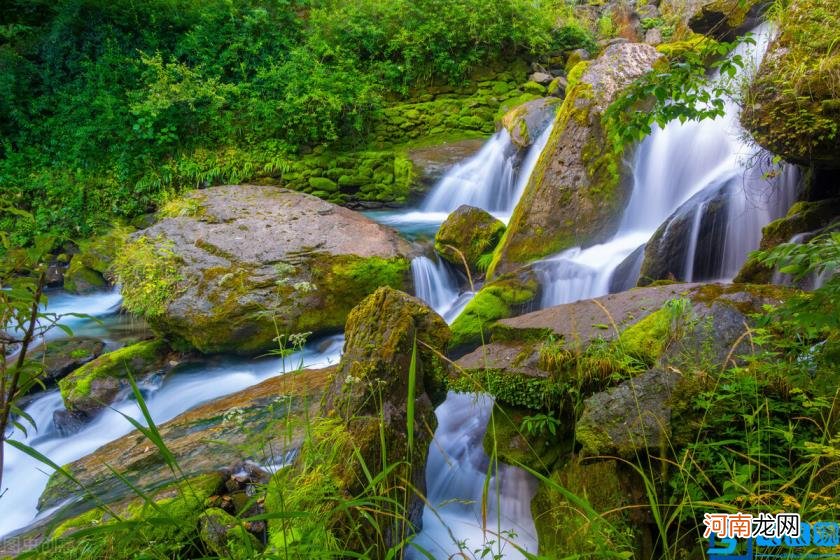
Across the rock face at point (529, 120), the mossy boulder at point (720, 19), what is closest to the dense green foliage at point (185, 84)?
the rock face at point (529, 120)

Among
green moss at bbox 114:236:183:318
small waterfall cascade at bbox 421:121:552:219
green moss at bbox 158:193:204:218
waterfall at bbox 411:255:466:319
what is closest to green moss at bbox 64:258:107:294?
green moss at bbox 158:193:204:218

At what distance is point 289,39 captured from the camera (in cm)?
1166

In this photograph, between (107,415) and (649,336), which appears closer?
(649,336)

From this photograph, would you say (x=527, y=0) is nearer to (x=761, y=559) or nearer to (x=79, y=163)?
(x=79, y=163)

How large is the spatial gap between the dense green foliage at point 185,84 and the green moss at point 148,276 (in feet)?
12.6

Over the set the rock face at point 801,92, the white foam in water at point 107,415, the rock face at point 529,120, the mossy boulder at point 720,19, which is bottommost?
the white foam in water at point 107,415

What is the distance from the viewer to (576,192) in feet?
21.1

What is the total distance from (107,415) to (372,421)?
3.98 meters

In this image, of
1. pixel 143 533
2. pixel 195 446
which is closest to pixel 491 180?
pixel 195 446

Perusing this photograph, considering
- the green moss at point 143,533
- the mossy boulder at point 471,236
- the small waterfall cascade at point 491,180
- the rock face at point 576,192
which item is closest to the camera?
the green moss at point 143,533

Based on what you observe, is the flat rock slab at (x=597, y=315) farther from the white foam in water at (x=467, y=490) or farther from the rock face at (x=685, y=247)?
the rock face at (x=685, y=247)

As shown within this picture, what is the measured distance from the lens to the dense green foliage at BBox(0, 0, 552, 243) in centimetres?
1026

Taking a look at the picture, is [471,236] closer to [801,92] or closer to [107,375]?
[801,92]

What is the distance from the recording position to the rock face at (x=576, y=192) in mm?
6383
